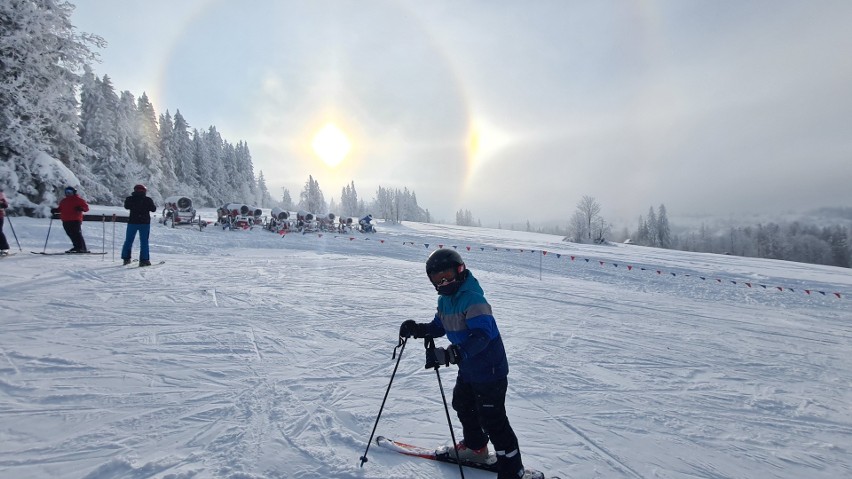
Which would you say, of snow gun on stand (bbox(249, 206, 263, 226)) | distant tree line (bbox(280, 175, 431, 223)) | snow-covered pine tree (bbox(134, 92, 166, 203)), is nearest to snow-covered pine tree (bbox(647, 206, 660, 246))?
distant tree line (bbox(280, 175, 431, 223))

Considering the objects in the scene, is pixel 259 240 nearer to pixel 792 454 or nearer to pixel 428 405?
pixel 428 405

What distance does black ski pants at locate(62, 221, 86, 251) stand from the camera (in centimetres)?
1119

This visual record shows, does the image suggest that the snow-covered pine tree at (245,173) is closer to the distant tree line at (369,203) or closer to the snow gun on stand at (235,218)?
the distant tree line at (369,203)

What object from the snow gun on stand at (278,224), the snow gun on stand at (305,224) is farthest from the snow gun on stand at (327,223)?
the snow gun on stand at (278,224)

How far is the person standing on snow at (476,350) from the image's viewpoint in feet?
9.62

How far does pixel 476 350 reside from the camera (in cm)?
290

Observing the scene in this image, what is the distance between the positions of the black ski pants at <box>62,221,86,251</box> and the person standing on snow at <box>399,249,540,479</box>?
511 inches

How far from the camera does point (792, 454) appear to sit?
3711 mm

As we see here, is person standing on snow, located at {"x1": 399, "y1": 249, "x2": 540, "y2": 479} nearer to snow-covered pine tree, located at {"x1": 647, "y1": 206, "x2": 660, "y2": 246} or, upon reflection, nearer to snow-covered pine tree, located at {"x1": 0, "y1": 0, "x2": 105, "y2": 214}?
snow-covered pine tree, located at {"x1": 0, "y1": 0, "x2": 105, "y2": 214}

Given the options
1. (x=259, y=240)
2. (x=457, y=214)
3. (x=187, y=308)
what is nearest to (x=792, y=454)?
(x=187, y=308)

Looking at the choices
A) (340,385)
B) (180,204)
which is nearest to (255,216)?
(180,204)

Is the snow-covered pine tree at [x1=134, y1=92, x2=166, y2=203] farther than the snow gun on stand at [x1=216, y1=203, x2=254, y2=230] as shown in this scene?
Yes

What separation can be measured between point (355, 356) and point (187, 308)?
3786 mm

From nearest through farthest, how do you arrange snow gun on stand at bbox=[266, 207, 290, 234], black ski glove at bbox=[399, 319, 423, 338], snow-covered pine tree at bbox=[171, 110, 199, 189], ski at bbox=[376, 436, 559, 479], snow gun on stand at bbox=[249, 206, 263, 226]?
black ski glove at bbox=[399, 319, 423, 338] → ski at bbox=[376, 436, 559, 479] → snow gun on stand at bbox=[266, 207, 290, 234] → snow gun on stand at bbox=[249, 206, 263, 226] → snow-covered pine tree at bbox=[171, 110, 199, 189]
